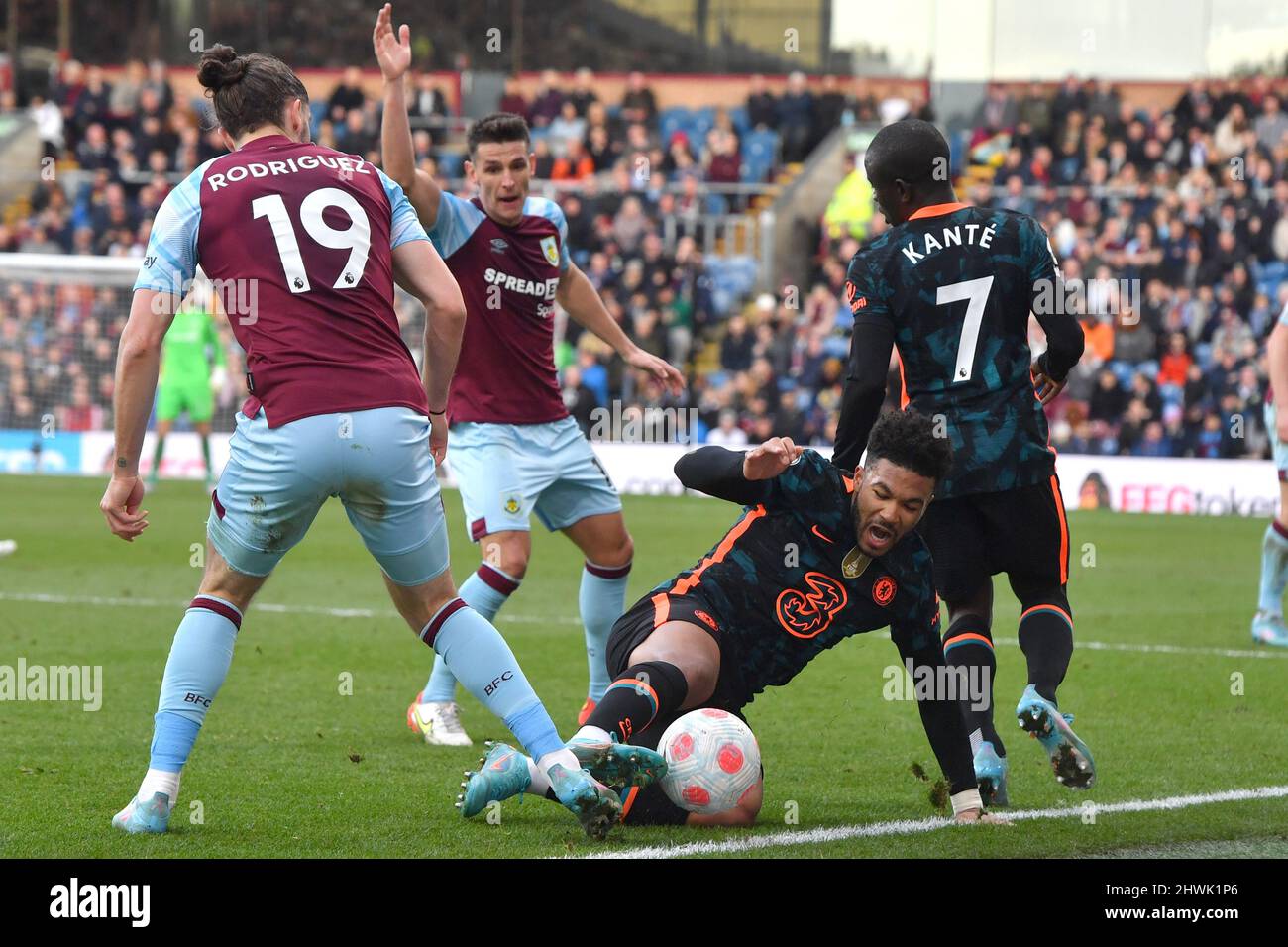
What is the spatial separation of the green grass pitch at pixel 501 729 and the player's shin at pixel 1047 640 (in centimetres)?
44

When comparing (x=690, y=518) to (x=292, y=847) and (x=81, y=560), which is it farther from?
(x=292, y=847)

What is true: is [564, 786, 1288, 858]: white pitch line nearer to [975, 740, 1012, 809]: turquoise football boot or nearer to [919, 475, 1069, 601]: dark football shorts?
[975, 740, 1012, 809]: turquoise football boot

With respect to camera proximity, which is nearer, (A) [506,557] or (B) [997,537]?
(B) [997,537]

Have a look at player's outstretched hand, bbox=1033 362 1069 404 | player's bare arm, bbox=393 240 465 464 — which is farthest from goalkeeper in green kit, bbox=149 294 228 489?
player's outstretched hand, bbox=1033 362 1069 404

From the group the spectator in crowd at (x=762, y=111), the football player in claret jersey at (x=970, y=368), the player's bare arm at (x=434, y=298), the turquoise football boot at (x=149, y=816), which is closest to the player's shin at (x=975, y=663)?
the football player in claret jersey at (x=970, y=368)

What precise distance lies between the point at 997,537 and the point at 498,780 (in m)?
1.84

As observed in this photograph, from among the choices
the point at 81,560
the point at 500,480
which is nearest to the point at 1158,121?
the point at 81,560

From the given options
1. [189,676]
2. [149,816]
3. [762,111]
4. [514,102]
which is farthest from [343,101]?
[149,816]

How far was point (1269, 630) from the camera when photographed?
9812mm

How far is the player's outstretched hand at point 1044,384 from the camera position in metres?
5.75

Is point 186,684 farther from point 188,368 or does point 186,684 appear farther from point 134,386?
point 188,368

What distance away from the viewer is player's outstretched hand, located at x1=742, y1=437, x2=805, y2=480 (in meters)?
4.90

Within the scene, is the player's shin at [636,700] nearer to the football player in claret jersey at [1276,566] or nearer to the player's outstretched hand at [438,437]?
the player's outstretched hand at [438,437]

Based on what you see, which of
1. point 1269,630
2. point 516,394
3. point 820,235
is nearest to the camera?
point 516,394
